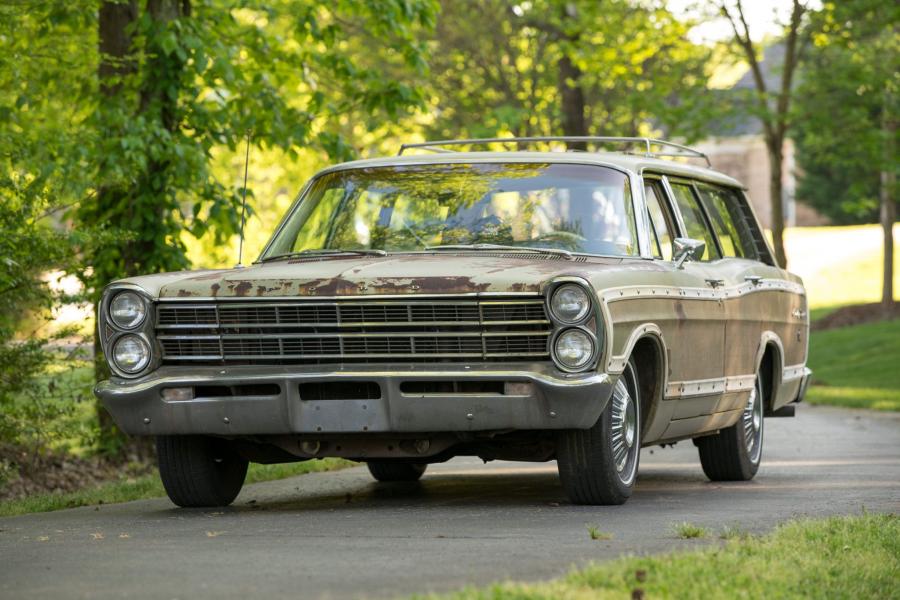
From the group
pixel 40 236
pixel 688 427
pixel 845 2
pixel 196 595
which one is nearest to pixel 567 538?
pixel 196 595

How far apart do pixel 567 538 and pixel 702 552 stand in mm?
800

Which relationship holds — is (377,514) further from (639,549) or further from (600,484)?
(639,549)

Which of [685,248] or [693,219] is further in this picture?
[693,219]

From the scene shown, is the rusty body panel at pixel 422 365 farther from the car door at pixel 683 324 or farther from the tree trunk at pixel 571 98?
the tree trunk at pixel 571 98

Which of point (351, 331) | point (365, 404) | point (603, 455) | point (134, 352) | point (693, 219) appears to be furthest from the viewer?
point (693, 219)

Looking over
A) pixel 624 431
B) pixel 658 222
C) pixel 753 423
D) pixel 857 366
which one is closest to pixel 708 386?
pixel 658 222

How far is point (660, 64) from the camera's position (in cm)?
3297

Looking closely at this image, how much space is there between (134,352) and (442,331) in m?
1.57

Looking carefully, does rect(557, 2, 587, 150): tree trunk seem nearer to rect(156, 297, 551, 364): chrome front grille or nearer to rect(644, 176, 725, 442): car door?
rect(644, 176, 725, 442): car door

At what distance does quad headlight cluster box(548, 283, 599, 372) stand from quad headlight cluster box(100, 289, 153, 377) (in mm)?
2031

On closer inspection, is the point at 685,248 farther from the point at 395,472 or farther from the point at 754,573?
the point at 754,573

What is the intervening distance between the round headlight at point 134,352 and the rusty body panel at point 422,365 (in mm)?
45

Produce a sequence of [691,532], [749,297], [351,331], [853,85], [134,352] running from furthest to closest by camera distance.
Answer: [853,85] < [749,297] < [134,352] < [351,331] < [691,532]

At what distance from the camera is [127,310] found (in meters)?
8.30
